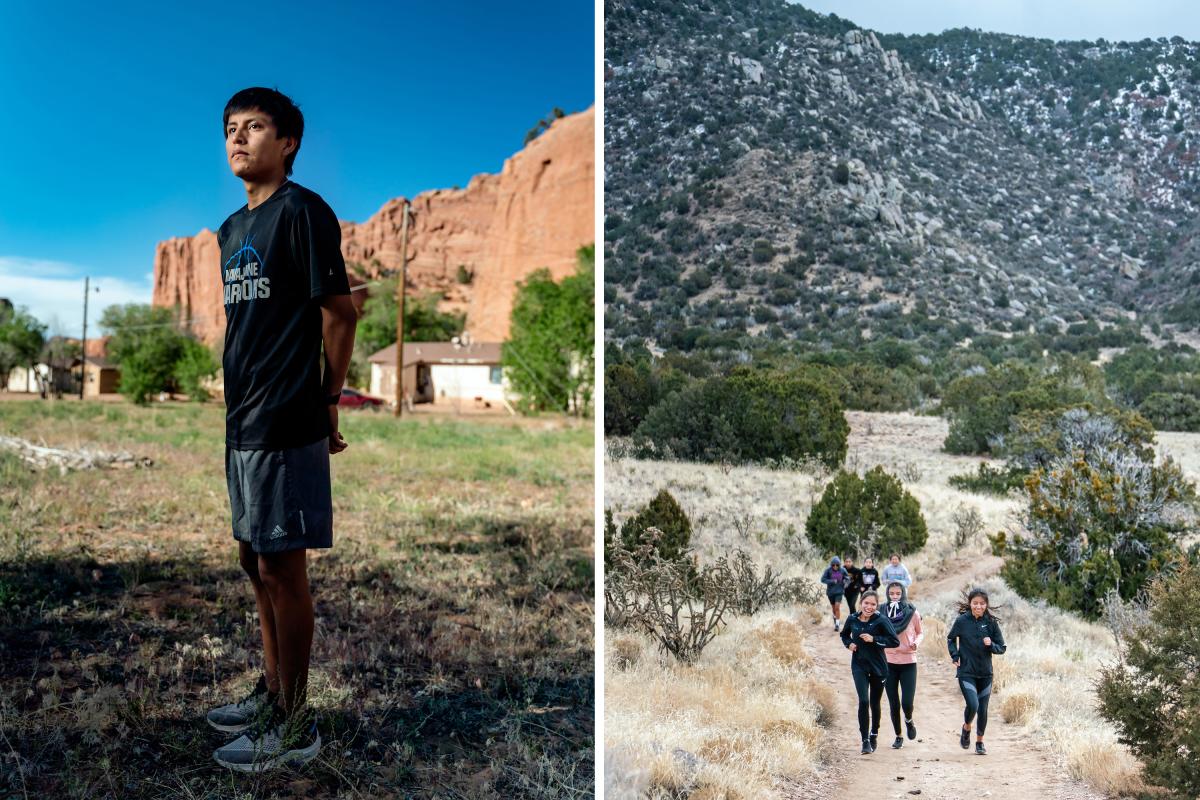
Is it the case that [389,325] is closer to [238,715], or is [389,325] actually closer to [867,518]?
[867,518]

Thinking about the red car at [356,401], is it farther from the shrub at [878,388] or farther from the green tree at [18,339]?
the shrub at [878,388]

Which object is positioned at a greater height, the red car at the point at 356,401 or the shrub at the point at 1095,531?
the red car at the point at 356,401

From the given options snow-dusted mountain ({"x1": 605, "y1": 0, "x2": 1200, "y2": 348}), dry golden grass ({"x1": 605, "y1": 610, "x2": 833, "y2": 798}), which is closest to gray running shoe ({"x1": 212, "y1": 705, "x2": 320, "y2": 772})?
dry golden grass ({"x1": 605, "y1": 610, "x2": 833, "y2": 798})

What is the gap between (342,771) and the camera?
2.27m

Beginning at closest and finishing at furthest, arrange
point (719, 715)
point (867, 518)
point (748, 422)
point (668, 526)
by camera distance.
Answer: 1. point (719, 715)
2. point (867, 518)
3. point (668, 526)
4. point (748, 422)

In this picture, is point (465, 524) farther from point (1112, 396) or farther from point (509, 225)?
point (509, 225)

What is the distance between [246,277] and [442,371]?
16.8 metres

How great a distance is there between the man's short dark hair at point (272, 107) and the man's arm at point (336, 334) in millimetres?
344

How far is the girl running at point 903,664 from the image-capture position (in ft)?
9.71

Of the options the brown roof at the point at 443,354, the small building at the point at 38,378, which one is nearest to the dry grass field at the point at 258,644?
the small building at the point at 38,378

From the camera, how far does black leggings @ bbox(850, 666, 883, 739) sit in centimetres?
300

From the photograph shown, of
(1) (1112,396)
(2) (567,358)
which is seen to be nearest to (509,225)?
(2) (567,358)

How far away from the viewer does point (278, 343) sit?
1896 millimetres

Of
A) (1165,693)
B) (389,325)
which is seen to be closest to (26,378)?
(1165,693)
